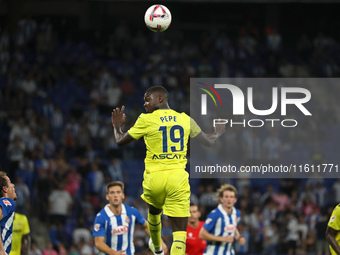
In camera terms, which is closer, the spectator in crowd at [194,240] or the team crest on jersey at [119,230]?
the team crest on jersey at [119,230]

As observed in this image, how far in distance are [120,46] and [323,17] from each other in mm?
9787

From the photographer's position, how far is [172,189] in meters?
8.84

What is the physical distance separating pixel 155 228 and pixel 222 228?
9.30 feet

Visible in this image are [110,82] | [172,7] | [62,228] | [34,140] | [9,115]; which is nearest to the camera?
[62,228]

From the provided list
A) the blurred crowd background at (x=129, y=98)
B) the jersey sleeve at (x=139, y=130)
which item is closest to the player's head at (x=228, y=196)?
the jersey sleeve at (x=139, y=130)

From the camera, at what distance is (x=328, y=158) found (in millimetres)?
23438

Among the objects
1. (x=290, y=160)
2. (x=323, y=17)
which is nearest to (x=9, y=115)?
(x=290, y=160)

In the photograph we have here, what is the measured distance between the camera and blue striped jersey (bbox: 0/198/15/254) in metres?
8.51

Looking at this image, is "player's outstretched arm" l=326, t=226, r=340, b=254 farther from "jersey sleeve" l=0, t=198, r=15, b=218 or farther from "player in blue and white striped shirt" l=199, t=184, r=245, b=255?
"jersey sleeve" l=0, t=198, r=15, b=218

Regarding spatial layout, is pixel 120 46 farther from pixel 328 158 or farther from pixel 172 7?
pixel 328 158

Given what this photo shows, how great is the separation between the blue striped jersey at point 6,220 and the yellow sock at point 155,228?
6.25 feet

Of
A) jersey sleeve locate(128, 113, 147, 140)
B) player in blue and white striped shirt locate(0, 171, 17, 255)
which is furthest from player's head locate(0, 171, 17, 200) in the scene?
jersey sleeve locate(128, 113, 147, 140)

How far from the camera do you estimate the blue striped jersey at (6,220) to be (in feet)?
27.9

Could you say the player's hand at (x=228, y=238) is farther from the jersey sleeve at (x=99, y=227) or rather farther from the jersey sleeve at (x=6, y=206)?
Answer: the jersey sleeve at (x=6, y=206)
